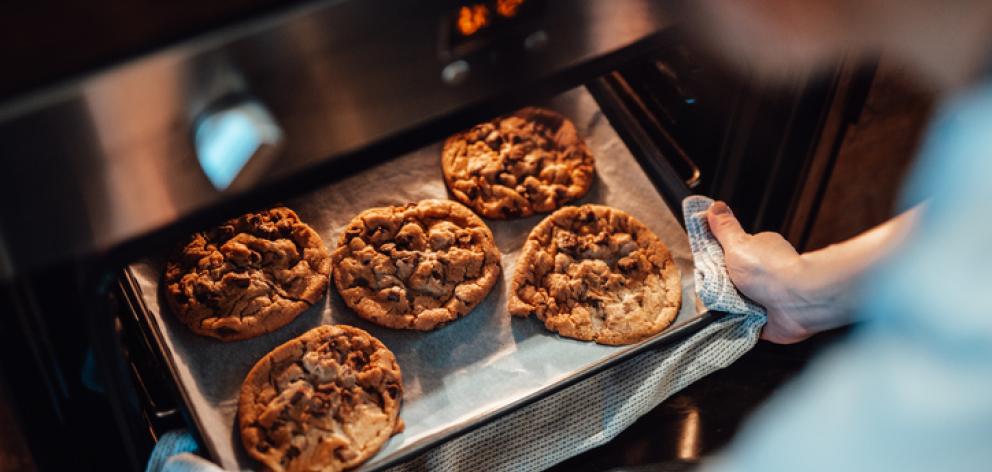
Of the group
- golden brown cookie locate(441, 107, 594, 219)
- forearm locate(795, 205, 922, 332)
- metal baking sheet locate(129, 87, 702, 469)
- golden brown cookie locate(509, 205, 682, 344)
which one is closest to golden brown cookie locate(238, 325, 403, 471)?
metal baking sheet locate(129, 87, 702, 469)

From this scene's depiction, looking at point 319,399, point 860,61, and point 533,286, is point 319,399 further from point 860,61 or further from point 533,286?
point 860,61

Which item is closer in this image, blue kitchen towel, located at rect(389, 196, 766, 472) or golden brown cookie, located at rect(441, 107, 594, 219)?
blue kitchen towel, located at rect(389, 196, 766, 472)

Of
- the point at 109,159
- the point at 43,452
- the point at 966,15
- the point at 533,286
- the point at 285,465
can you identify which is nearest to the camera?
the point at 109,159

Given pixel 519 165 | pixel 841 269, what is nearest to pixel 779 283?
pixel 841 269

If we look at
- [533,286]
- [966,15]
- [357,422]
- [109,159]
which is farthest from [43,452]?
[966,15]

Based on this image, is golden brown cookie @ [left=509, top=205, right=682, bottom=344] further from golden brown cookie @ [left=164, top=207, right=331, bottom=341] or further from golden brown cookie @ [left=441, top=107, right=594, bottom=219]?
golden brown cookie @ [left=164, top=207, right=331, bottom=341]

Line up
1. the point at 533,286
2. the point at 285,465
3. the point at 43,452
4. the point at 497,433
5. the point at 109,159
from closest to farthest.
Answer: the point at 109,159
the point at 43,452
the point at 285,465
the point at 497,433
the point at 533,286

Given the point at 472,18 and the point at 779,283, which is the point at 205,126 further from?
the point at 779,283

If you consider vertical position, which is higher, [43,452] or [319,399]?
[43,452]
